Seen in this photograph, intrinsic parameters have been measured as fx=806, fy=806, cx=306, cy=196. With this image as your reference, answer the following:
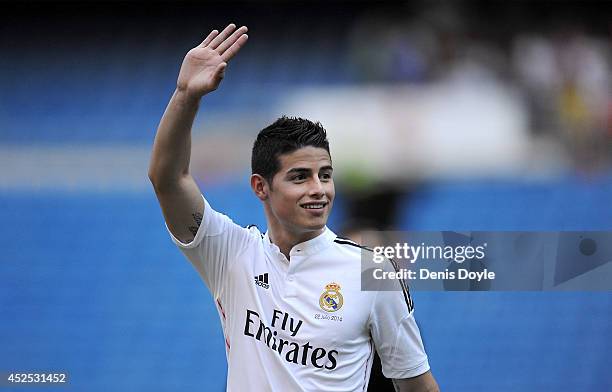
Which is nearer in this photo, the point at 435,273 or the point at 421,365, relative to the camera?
the point at 421,365

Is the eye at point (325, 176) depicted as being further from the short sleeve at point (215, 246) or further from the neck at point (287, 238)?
the short sleeve at point (215, 246)

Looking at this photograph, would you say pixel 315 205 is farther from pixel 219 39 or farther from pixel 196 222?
pixel 219 39

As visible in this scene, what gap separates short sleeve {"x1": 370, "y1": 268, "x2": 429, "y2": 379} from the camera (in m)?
2.36

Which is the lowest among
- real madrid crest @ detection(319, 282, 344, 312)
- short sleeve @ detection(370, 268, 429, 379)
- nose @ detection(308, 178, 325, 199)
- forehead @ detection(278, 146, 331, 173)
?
short sleeve @ detection(370, 268, 429, 379)

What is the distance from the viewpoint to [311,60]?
4.50 m

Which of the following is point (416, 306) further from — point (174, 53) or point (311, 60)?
point (174, 53)

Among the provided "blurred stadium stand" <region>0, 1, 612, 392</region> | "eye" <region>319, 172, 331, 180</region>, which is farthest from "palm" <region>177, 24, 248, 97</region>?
"blurred stadium stand" <region>0, 1, 612, 392</region>

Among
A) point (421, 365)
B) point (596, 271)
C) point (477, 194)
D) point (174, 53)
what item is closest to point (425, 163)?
point (477, 194)

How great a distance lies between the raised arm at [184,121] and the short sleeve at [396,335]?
24.5 inches

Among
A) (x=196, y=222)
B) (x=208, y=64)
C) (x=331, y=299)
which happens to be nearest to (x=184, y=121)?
(x=208, y=64)

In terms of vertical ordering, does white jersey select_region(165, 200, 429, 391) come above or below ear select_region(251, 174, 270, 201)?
below

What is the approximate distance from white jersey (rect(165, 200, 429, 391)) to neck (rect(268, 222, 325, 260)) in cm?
2

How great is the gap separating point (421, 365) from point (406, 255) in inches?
74.1

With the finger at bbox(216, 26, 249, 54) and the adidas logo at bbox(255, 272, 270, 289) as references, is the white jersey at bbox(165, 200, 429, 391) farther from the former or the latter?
the finger at bbox(216, 26, 249, 54)
